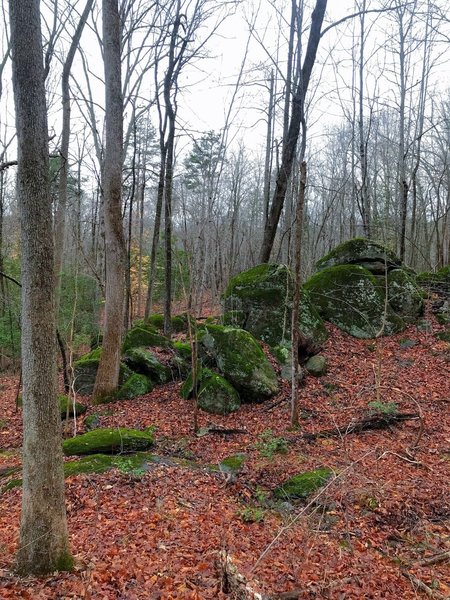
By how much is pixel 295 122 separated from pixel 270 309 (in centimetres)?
463

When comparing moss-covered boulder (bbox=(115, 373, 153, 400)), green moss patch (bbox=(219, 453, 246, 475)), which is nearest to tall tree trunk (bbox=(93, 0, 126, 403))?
moss-covered boulder (bbox=(115, 373, 153, 400))

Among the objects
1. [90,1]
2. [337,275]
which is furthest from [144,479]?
[90,1]

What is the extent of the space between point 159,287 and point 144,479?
57.9ft

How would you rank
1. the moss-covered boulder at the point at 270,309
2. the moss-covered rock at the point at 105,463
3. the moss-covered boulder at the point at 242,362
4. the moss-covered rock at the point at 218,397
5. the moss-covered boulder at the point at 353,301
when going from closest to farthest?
1. the moss-covered rock at the point at 105,463
2. the moss-covered rock at the point at 218,397
3. the moss-covered boulder at the point at 242,362
4. the moss-covered boulder at the point at 270,309
5. the moss-covered boulder at the point at 353,301

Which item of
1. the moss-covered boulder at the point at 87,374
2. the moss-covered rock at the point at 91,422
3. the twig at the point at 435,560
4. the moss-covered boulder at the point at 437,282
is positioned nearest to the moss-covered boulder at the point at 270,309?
the moss-covered boulder at the point at 87,374

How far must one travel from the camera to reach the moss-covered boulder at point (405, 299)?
10.4 meters

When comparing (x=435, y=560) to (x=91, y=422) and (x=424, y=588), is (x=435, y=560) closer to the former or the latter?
(x=424, y=588)

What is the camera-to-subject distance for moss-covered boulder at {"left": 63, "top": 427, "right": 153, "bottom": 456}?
6188 mm

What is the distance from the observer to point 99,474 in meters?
5.33

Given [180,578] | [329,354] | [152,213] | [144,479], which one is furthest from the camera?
[152,213]

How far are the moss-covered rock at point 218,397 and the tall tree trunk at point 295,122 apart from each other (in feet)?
14.4

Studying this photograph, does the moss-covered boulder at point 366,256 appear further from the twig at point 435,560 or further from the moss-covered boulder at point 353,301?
the twig at point 435,560

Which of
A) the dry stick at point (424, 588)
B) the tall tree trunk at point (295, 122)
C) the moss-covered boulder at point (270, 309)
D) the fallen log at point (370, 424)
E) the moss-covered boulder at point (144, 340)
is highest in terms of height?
the tall tree trunk at point (295, 122)

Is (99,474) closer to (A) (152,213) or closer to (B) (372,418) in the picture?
(B) (372,418)
